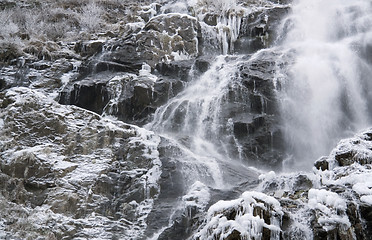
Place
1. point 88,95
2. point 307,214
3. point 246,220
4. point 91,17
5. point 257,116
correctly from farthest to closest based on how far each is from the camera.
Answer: point 91,17
point 88,95
point 257,116
point 307,214
point 246,220

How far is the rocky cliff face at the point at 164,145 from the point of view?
7.65 metres

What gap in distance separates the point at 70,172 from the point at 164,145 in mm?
3091

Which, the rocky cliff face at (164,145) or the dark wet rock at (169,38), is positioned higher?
the dark wet rock at (169,38)

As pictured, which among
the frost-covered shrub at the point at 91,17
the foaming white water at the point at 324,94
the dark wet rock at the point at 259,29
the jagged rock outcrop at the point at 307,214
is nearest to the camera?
the jagged rock outcrop at the point at 307,214

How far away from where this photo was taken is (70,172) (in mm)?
11320

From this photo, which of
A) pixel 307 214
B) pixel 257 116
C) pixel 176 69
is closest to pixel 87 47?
pixel 176 69

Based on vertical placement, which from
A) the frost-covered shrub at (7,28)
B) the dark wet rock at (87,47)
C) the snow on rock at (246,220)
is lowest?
the snow on rock at (246,220)

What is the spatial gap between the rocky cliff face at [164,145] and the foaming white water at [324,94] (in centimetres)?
57

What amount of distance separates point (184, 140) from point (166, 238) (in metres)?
5.40

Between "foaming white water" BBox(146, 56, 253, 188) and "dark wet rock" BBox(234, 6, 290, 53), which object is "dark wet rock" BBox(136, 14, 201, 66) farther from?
"foaming white water" BBox(146, 56, 253, 188)

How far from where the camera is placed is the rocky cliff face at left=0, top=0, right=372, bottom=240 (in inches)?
301

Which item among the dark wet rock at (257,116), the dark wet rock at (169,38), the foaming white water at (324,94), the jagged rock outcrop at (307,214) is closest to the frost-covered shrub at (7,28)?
the dark wet rock at (169,38)

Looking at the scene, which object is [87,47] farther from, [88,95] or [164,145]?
[164,145]

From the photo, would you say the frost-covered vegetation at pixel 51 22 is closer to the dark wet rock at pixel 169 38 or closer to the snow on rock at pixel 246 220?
the dark wet rock at pixel 169 38
